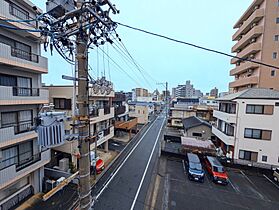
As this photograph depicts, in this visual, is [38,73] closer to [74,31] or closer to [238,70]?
[74,31]

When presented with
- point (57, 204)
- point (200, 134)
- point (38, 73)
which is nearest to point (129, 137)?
point (200, 134)

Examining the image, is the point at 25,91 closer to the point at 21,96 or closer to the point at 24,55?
the point at 21,96

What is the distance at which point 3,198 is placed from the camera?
352 inches

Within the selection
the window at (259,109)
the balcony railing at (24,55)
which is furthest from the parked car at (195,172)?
the balcony railing at (24,55)

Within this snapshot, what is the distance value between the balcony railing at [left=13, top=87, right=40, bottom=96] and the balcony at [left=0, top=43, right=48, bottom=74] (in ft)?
4.35

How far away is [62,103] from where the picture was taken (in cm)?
1423

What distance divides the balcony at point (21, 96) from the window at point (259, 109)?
19311 mm

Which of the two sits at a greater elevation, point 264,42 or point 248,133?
point 264,42

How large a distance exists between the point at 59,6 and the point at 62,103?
40.4 feet

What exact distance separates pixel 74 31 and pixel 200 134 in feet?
83.2

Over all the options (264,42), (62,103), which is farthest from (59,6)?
(264,42)

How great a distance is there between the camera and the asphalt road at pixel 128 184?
10.2m

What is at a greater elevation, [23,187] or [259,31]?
[259,31]

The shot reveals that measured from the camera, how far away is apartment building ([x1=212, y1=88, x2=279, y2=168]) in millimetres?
15375
